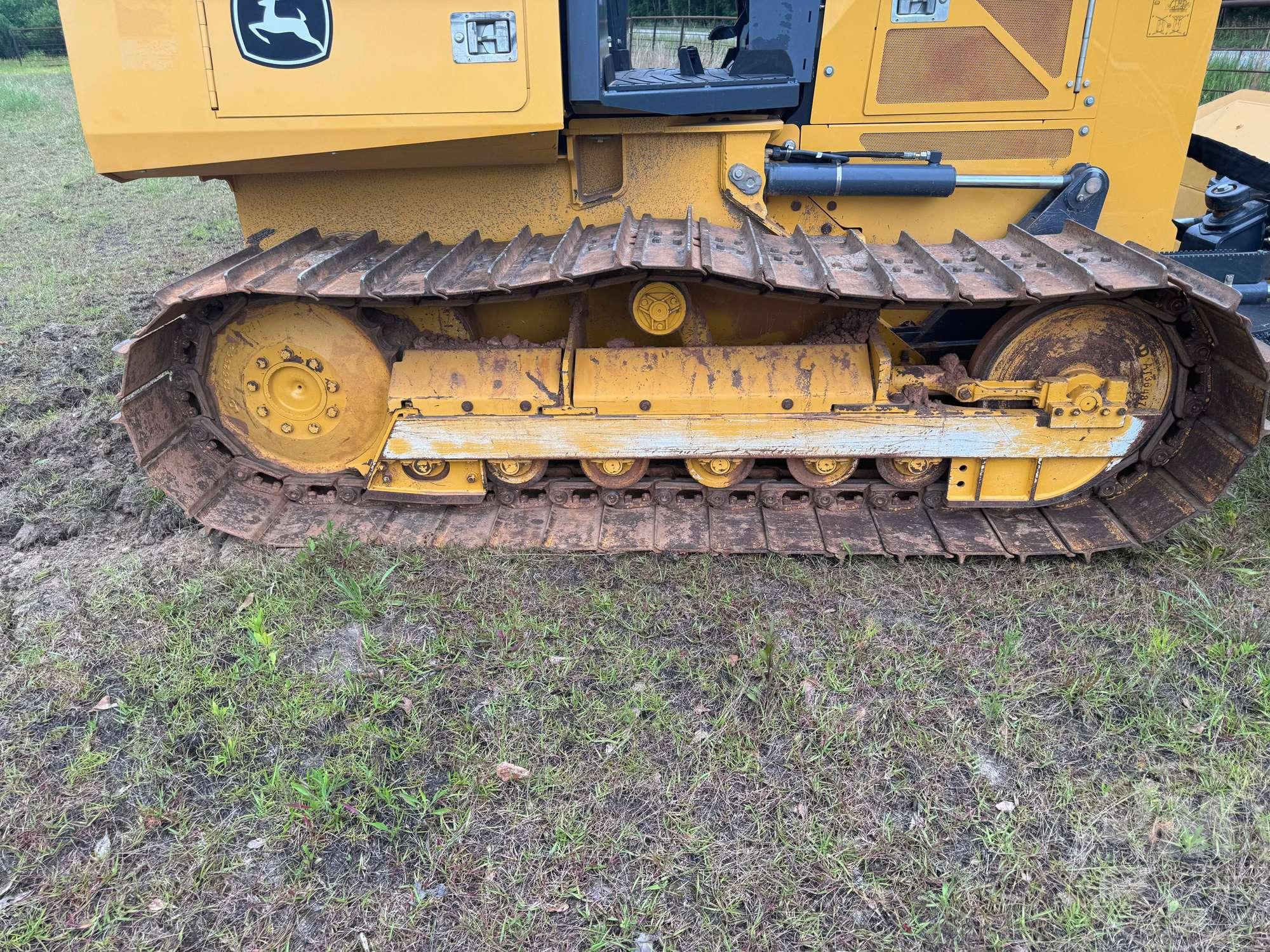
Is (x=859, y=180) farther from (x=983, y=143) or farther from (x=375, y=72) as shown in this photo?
(x=375, y=72)

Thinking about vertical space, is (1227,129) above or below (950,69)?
below

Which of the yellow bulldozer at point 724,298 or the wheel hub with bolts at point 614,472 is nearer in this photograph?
the yellow bulldozer at point 724,298

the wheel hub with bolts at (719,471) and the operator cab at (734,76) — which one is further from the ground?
the operator cab at (734,76)

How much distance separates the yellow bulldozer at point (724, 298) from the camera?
2.97 meters

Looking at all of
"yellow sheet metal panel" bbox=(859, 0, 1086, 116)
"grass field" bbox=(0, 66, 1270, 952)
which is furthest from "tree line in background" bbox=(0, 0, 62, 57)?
"yellow sheet metal panel" bbox=(859, 0, 1086, 116)

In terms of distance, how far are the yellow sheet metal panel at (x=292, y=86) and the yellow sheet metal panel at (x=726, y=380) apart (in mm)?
1012

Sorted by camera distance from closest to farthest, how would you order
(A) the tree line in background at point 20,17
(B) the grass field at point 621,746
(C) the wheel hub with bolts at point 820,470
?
(B) the grass field at point 621,746, (C) the wheel hub with bolts at point 820,470, (A) the tree line in background at point 20,17

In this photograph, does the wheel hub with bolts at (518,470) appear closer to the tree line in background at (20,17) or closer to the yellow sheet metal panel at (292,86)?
the yellow sheet metal panel at (292,86)

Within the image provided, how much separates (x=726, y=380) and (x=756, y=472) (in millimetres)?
557

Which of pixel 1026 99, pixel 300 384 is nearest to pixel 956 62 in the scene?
pixel 1026 99

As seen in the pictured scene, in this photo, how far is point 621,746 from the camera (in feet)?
8.77

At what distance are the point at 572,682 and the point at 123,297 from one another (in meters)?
5.73

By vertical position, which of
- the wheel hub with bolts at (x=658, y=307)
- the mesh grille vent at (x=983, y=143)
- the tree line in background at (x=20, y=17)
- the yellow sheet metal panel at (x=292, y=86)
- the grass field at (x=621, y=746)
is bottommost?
the grass field at (x=621, y=746)

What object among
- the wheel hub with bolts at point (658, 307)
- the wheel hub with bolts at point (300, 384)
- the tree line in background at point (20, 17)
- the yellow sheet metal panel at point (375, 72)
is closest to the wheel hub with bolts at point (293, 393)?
the wheel hub with bolts at point (300, 384)
